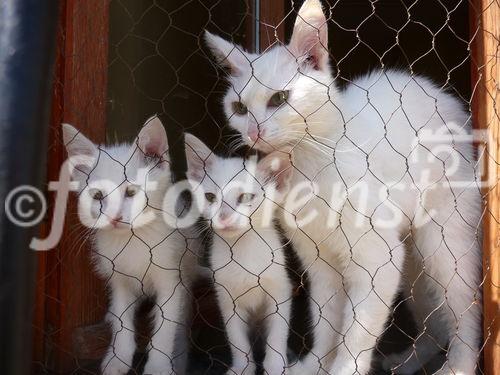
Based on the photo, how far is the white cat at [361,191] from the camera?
67.3 inches

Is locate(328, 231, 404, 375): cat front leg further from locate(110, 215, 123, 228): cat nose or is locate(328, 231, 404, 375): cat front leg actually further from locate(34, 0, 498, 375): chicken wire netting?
locate(110, 215, 123, 228): cat nose

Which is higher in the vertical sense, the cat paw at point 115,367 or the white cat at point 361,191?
the white cat at point 361,191

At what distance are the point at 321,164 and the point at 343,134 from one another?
10cm

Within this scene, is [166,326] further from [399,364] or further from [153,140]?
[399,364]

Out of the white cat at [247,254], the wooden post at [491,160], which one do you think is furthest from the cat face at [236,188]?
the wooden post at [491,160]

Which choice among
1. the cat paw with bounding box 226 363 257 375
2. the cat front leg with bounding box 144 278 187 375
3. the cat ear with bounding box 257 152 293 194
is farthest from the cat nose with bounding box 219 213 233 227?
the cat paw with bounding box 226 363 257 375

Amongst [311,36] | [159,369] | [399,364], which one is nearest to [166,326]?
[159,369]

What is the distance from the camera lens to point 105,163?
1.82 meters

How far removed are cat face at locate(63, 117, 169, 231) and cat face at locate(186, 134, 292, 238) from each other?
0.11 m

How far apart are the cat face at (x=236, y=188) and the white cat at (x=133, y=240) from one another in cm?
13

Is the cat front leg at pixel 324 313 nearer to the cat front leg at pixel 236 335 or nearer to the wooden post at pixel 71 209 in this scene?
the cat front leg at pixel 236 335

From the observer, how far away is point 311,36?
1.73m

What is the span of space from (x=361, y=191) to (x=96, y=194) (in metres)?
0.70

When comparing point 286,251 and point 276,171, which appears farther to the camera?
point 286,251
